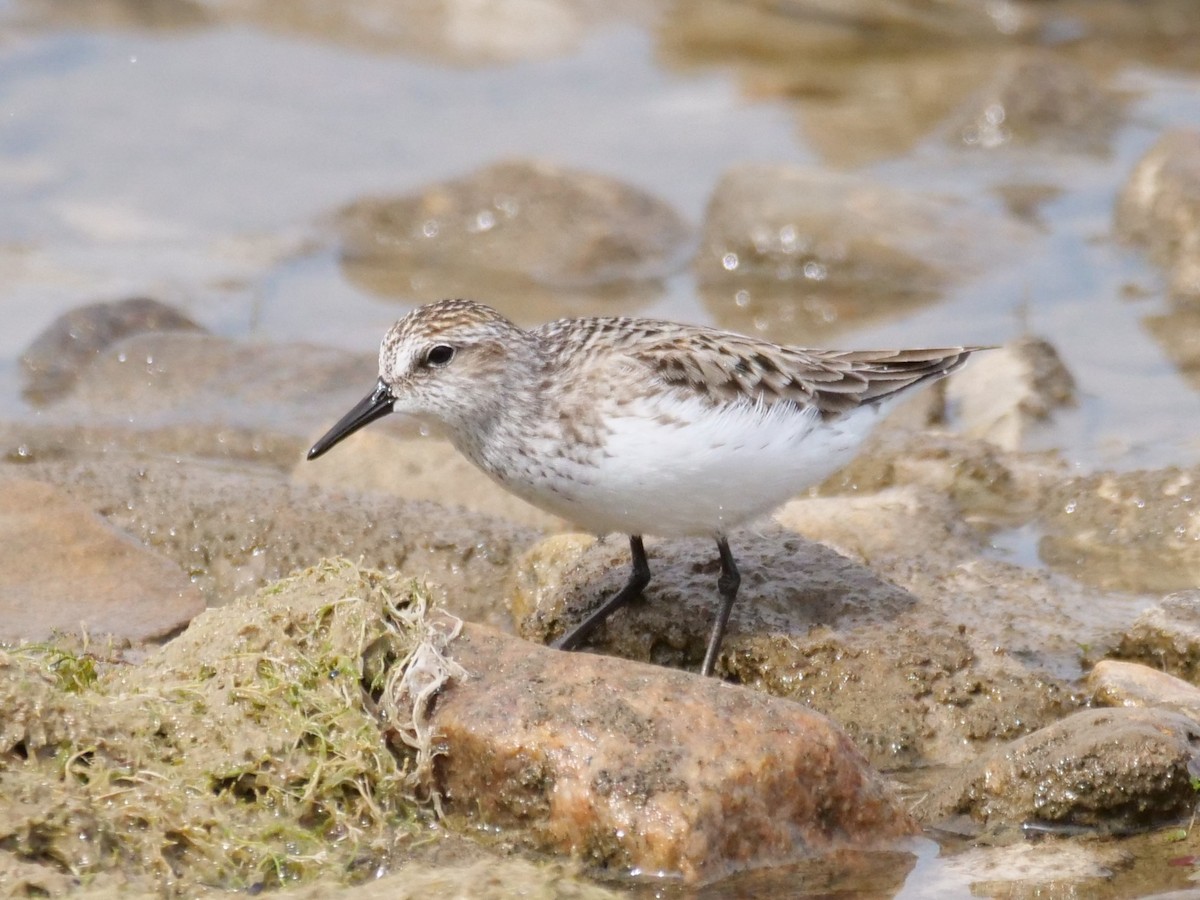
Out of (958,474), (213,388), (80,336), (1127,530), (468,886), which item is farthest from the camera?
(80,336)

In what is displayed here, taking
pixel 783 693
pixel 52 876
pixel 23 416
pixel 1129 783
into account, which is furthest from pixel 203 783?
pixel 23 416

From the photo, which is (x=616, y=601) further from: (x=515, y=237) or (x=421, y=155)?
(x=421, y=155)

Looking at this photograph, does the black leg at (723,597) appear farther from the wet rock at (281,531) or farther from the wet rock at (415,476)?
the wet rock at (415,476)

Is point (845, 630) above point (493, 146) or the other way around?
above

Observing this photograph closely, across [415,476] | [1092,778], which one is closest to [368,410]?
[415,476]

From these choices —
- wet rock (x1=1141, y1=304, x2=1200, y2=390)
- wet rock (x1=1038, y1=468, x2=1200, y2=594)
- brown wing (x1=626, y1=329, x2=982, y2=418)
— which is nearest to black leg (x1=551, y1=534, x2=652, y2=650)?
brown wing (x1=626, y1=329, x2=982, y2=418)

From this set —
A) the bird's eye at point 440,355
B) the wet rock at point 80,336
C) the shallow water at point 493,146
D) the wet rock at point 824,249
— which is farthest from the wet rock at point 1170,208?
the wet rock at point 80,336

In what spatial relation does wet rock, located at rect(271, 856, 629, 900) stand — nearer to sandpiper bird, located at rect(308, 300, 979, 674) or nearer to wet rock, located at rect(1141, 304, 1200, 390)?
sandpiper bird, located at rect(308, 300, 979, 674)
